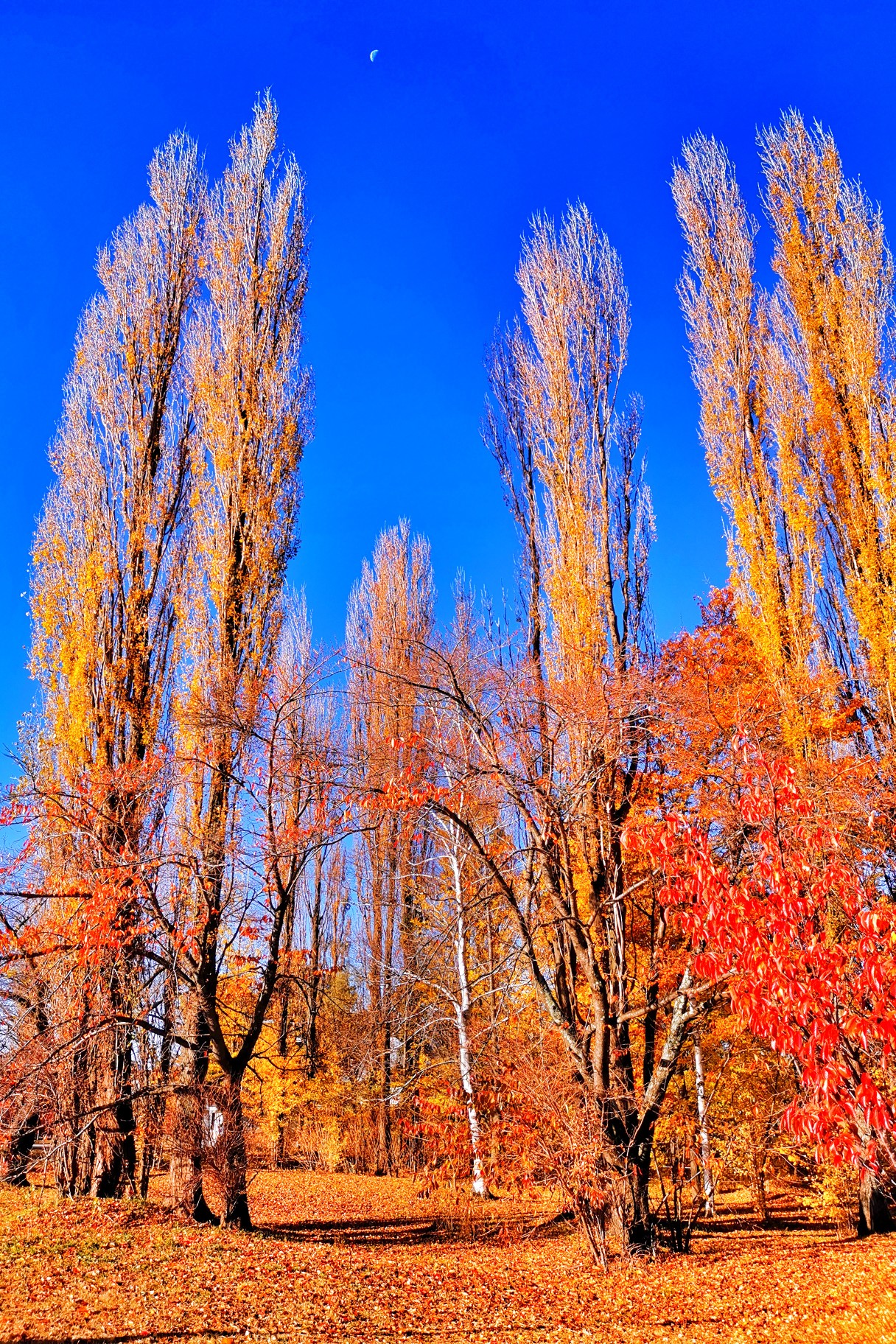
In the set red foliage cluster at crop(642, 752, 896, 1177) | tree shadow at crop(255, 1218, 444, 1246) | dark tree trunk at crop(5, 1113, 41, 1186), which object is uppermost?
red foliage cluster at crop(642, 752, 896, 1177)

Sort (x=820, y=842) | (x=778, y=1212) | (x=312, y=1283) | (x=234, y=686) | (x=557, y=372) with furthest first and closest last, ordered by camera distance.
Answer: (x=778, y=1212) → (x=557, y=372) → (x=234, y=686) → (x=312, y=1283) → (x=820, y=842)

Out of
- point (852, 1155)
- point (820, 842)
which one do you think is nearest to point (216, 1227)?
point (852, 1155)

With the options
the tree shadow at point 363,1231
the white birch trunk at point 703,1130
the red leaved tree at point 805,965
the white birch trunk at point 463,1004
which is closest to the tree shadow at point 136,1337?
the tree shadow at point 363,1231

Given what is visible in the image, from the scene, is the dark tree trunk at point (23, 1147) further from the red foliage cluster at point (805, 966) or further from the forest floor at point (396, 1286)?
the red foliage cluster at point (805, 966)

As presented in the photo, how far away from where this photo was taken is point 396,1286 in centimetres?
689

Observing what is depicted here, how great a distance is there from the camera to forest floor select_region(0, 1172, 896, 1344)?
5.64 meters

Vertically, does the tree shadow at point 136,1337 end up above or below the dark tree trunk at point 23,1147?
below

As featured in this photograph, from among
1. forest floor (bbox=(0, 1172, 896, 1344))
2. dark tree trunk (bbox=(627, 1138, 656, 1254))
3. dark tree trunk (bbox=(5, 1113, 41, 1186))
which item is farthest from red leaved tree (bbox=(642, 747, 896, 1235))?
dark tree trunk (bbox=(5, 1113, 41, 1186))

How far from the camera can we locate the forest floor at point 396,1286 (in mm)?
5645

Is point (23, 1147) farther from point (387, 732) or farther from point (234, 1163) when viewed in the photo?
point (387, 732)

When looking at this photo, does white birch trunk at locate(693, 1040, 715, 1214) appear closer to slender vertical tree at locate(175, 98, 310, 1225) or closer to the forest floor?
the forest floor

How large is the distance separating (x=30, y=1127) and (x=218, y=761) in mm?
4188

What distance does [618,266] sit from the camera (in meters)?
11.5

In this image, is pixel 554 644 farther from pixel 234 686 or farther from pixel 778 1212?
pixel 778 1212
